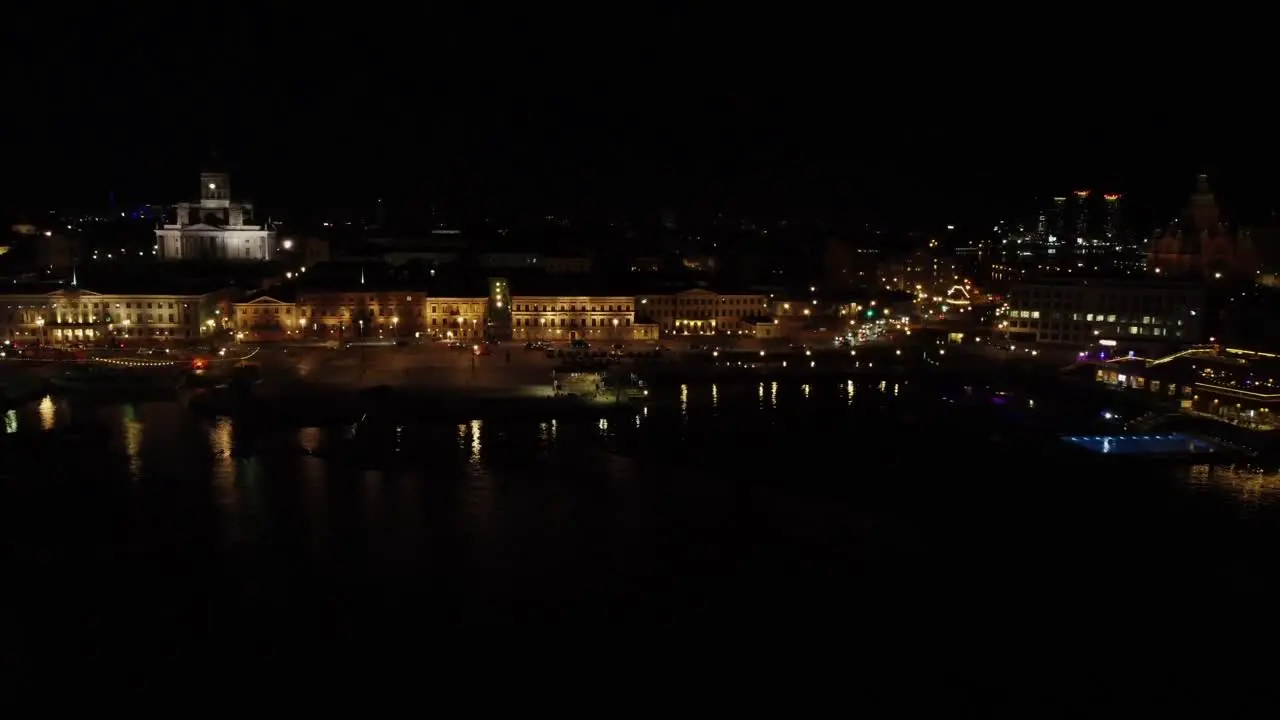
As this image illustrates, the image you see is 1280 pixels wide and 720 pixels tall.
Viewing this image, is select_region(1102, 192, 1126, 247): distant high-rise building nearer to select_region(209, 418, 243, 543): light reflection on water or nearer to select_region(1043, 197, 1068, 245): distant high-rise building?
select_region(1043, 197, 1068, 245): distant high-rise building

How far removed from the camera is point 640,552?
25.6 feet

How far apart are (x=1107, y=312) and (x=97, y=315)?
15.3 m

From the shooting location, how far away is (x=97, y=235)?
2781 cm

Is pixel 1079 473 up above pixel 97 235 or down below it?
below

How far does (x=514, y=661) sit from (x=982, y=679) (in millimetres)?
2531

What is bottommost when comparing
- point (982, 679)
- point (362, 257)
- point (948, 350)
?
point (982, 679)

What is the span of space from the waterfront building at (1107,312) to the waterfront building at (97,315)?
41.8 ft

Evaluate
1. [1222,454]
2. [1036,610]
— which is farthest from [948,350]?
[1036,610]

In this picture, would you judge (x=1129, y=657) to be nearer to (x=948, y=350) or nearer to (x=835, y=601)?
(x=835, y=601)

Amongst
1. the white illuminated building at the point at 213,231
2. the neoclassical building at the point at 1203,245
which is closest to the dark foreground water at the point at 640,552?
the white illuminated building at the point at 213,231

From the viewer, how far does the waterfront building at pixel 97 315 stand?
55.8ft

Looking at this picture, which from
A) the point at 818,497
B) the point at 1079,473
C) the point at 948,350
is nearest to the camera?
the point at 818,497

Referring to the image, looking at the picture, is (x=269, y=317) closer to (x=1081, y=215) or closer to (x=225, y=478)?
(x=225, y=478)

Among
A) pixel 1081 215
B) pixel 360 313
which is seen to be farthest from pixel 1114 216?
pixel 360 313
